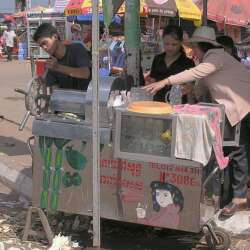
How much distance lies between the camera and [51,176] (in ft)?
12.9

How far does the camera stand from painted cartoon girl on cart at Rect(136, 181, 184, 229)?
3592 mm

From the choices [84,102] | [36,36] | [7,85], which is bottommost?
[7,85]

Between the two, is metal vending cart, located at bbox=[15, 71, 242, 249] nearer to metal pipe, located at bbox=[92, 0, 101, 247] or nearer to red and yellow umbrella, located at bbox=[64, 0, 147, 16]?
metal pipe, located at bbox=[92, 0, 101, 247]

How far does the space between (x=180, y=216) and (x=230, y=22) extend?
41.3 feet

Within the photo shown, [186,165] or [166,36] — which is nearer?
[186,165]

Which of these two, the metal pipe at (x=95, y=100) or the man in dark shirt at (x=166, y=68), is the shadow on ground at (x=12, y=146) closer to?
the man in dark shirt at (x=166, y=68)

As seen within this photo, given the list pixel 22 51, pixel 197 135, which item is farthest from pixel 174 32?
pixel 22 51

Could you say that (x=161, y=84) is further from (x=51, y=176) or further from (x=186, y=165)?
(x=51, y=176)

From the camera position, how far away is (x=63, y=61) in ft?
14.6

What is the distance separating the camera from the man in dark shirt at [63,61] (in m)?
4.31

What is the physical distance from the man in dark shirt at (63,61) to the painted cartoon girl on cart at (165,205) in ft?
3.92

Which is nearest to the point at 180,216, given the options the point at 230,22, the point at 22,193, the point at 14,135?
the point at 22,193

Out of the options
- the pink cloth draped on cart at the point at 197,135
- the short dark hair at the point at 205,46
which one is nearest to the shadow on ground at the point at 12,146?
the short dark hair at the point at 205,46

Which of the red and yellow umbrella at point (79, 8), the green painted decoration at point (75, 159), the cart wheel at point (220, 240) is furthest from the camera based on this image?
the red and yellow umbrella at point (79, 8)
